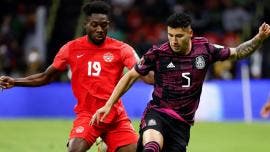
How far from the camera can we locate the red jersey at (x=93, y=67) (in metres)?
9.84

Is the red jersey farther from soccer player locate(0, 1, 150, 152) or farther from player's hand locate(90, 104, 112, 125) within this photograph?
player's hand locate(90, 104, 112, 125)

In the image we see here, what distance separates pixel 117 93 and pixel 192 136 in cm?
819

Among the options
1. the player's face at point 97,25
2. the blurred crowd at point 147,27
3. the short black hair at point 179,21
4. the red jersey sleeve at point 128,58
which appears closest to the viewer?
the short black hair at point 179,21

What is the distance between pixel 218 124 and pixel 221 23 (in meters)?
4.79

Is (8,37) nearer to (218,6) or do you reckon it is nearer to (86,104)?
(218,6)

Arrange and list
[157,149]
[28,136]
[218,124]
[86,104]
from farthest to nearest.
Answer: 1. [218,124]
2. [28,136]
3. [86,104]
4. [157,149]

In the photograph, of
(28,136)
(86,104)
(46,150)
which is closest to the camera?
(86,104)

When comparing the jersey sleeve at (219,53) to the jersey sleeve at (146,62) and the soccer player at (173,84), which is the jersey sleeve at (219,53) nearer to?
the soccer player at (173,84)

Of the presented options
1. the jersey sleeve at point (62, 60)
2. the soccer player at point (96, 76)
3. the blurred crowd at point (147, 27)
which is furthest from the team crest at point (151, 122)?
the blurred crowd at point (147, 27)

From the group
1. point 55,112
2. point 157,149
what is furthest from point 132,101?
point 157,149

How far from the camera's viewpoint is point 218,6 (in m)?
23.8

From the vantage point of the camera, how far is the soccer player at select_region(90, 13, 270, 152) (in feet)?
29.4

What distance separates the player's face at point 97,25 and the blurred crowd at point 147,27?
12262 mm

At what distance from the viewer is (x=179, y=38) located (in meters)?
8.89
